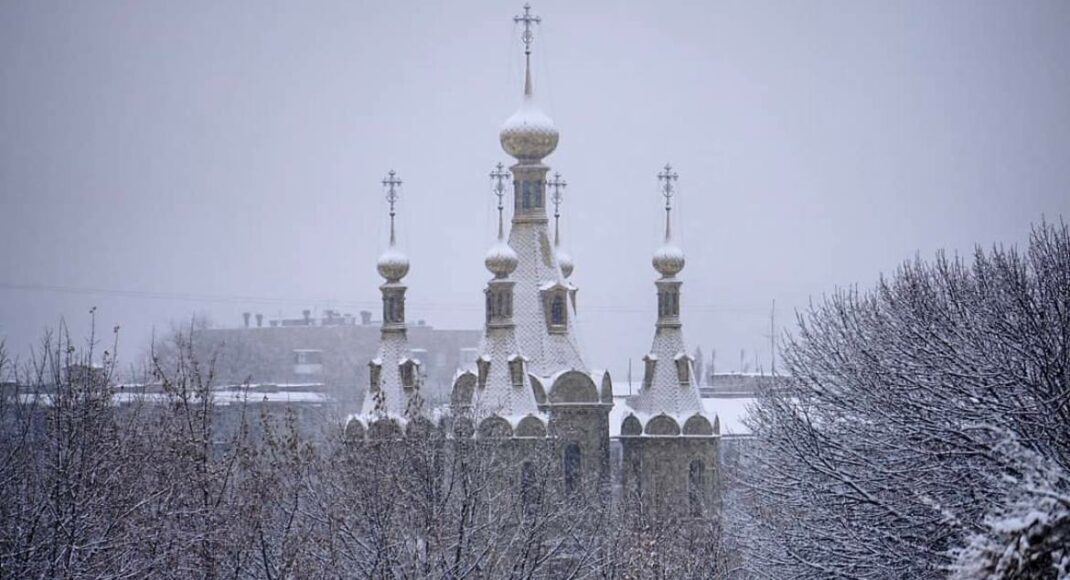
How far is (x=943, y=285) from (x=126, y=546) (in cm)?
1265

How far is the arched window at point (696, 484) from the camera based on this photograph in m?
42.2

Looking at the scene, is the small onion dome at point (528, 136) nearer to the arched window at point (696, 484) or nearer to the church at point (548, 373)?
the church at point (548, 373)

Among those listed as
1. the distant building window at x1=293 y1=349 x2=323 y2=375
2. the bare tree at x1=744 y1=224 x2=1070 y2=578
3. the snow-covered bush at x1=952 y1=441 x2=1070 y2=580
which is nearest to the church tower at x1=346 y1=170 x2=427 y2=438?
the bare tree at x1=744 y1=224 x2=1070 y2=578

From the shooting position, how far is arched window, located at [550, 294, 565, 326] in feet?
142

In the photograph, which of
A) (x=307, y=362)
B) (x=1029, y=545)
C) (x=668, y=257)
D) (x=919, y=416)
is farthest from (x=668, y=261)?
A: (x=307, y=362)

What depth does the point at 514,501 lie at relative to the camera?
89.8ft

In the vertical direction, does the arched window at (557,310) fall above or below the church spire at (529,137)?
below

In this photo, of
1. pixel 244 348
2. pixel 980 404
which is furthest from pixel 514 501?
pixel 244 348

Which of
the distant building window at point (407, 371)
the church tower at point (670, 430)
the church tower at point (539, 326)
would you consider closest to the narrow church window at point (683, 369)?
the church tower at point (670, 430)

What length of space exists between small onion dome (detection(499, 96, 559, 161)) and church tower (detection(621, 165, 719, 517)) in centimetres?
565

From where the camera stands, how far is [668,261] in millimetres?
46688

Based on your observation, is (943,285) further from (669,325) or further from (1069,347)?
(669,325)

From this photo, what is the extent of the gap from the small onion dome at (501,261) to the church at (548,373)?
27 millimetres

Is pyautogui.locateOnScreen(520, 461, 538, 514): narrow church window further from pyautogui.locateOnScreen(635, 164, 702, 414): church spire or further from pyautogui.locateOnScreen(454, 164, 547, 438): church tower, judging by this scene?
pyautogui.locateOnScreen(635, 164, 702, 414): church spire
